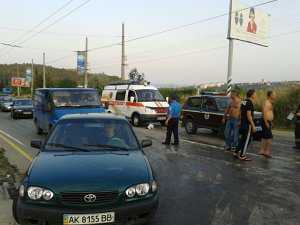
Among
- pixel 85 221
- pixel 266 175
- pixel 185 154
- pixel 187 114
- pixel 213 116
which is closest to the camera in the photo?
pixel 85 221

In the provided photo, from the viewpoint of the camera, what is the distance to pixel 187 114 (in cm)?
A: 1888

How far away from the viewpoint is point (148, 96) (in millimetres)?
A: 23719

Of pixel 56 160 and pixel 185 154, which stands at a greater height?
pixel 56 160

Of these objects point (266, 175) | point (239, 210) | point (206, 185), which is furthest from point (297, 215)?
point (266, 175)

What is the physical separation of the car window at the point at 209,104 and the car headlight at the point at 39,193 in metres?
12.6

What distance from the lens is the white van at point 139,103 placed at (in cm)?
2302

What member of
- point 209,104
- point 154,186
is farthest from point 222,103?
point 154,186

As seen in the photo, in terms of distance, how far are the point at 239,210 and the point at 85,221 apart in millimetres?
2617

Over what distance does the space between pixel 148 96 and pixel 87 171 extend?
60.2ft

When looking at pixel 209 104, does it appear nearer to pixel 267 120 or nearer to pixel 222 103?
pixel 222 103

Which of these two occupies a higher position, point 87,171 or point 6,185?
point 87,171

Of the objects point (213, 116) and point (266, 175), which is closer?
point (266, 175)

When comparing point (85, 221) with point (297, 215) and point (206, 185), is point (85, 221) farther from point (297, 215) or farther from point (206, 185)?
point (206, 185)

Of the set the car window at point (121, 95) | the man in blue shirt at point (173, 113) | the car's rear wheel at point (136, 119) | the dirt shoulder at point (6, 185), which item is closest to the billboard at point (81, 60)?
the car window at point (121, 95)
